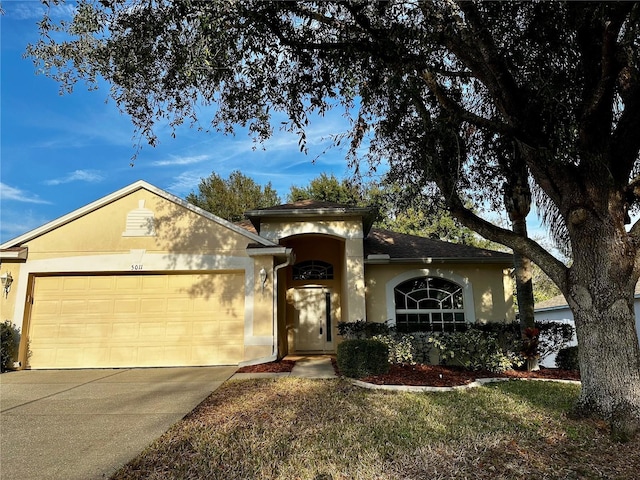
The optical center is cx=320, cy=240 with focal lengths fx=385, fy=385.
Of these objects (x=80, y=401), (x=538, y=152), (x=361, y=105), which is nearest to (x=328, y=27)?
(x=361, y=105)

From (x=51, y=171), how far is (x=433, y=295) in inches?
478

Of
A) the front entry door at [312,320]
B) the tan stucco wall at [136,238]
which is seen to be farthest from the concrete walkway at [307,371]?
the tan stucco wall at [136,238]

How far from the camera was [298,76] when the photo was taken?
8047mm

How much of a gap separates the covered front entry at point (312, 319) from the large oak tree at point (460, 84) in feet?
21.5

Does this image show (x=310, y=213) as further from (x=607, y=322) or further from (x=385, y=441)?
(x=607, y=322)

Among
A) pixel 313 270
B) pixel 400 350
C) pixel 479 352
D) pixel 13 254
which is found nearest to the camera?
pixel 479 352

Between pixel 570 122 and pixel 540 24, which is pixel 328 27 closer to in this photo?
pixel 540 24

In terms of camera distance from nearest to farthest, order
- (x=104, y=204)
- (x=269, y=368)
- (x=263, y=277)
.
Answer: (x=269, y=368) → (x=263, y=277) → (x=104, y=204)

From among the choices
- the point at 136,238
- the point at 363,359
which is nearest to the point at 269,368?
the point at 363,359

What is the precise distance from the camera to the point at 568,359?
952cm

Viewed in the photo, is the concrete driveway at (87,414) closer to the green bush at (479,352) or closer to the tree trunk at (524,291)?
the green bush at (479,352)

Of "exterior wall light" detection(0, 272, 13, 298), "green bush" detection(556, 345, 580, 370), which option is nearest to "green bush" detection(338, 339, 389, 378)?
"green bush" detection(556, 345, 580, 370)

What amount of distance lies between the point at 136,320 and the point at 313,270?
596 cm

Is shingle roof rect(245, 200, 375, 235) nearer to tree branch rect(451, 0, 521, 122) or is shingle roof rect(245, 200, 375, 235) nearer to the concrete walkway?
the concrete walkway
